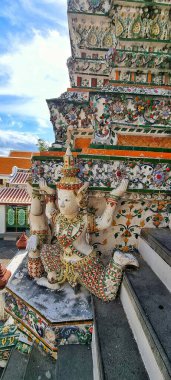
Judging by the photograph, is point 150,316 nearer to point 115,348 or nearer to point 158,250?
point 115,348

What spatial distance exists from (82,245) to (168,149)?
1.78 m

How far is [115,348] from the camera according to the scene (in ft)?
7.25

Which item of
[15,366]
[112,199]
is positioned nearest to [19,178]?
[15,366]

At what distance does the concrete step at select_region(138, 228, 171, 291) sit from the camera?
Answer: 271 cm

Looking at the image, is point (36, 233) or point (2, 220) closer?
point (36, 233)

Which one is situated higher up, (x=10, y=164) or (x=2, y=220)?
(x=10, y=164)

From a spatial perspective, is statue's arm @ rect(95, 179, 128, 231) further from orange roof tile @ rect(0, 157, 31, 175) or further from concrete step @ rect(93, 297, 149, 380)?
orange roof tile @ rect(0, 157, 31, 175)

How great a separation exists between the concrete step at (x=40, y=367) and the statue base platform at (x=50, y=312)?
126 mm

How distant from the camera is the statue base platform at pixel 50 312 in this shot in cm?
284

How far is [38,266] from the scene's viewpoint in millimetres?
3746

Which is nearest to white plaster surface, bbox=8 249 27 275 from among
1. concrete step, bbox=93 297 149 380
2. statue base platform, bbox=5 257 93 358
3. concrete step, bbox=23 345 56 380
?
statue base platform, bbox=5 257 93 358

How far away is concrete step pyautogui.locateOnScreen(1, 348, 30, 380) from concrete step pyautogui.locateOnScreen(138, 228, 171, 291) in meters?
2.31

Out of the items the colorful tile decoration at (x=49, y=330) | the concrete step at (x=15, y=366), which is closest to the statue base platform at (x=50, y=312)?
the colorful tile decoration at (x=49, y=330)

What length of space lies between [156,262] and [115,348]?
45.1 inches
